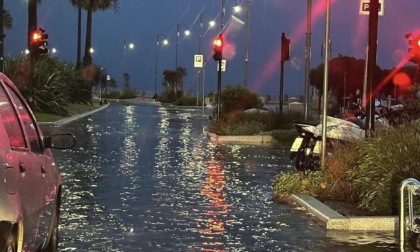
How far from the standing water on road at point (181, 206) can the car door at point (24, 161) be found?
227 centimetres

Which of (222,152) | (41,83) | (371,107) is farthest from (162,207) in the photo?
(41,83)

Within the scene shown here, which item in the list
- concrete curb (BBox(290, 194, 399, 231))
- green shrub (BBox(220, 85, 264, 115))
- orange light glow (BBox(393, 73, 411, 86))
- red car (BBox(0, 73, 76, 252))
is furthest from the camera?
orange light glow (BBox(393, 73, 411, 86))

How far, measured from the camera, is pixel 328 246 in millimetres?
8688

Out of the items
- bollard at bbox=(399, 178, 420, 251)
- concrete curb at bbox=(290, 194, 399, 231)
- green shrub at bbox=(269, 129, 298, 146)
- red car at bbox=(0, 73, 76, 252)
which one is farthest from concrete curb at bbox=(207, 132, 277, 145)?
red car at bbox=(0, 73, 76, 252)

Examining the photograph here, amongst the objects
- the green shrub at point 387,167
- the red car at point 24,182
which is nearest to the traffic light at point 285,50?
the green shrub at point 387,167

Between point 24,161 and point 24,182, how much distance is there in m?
0.24

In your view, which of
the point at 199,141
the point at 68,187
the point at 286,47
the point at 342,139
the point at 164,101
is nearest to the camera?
the point at 68,187

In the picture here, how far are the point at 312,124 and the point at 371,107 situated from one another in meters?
1.75

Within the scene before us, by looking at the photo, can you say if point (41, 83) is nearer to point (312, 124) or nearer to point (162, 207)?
point (312, 124)

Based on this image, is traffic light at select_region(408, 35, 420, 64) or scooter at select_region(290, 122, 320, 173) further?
traffic light at select_region(408, 35, 420, 64)

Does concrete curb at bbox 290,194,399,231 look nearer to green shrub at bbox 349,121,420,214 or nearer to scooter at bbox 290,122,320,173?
green shrub at bbox 349,121,420,214

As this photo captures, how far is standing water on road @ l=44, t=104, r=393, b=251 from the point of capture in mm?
8805

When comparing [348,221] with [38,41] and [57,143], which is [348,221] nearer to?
[57,143]

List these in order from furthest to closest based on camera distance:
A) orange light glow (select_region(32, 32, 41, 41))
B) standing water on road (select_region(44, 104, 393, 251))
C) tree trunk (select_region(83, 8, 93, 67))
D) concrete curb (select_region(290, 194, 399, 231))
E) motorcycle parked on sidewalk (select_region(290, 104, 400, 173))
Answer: tree trunk (select_region(83, 8, 93, 67)) → orange light glow (select_region(32, 32, 41, 41)) → motorcycle parked on sidewalk (select_region(290, 104, 400, 173)) → concrete curb (select_region(290, 194, 399, 231)) → standing water on road (select_region(44, 104, 393, 251))
